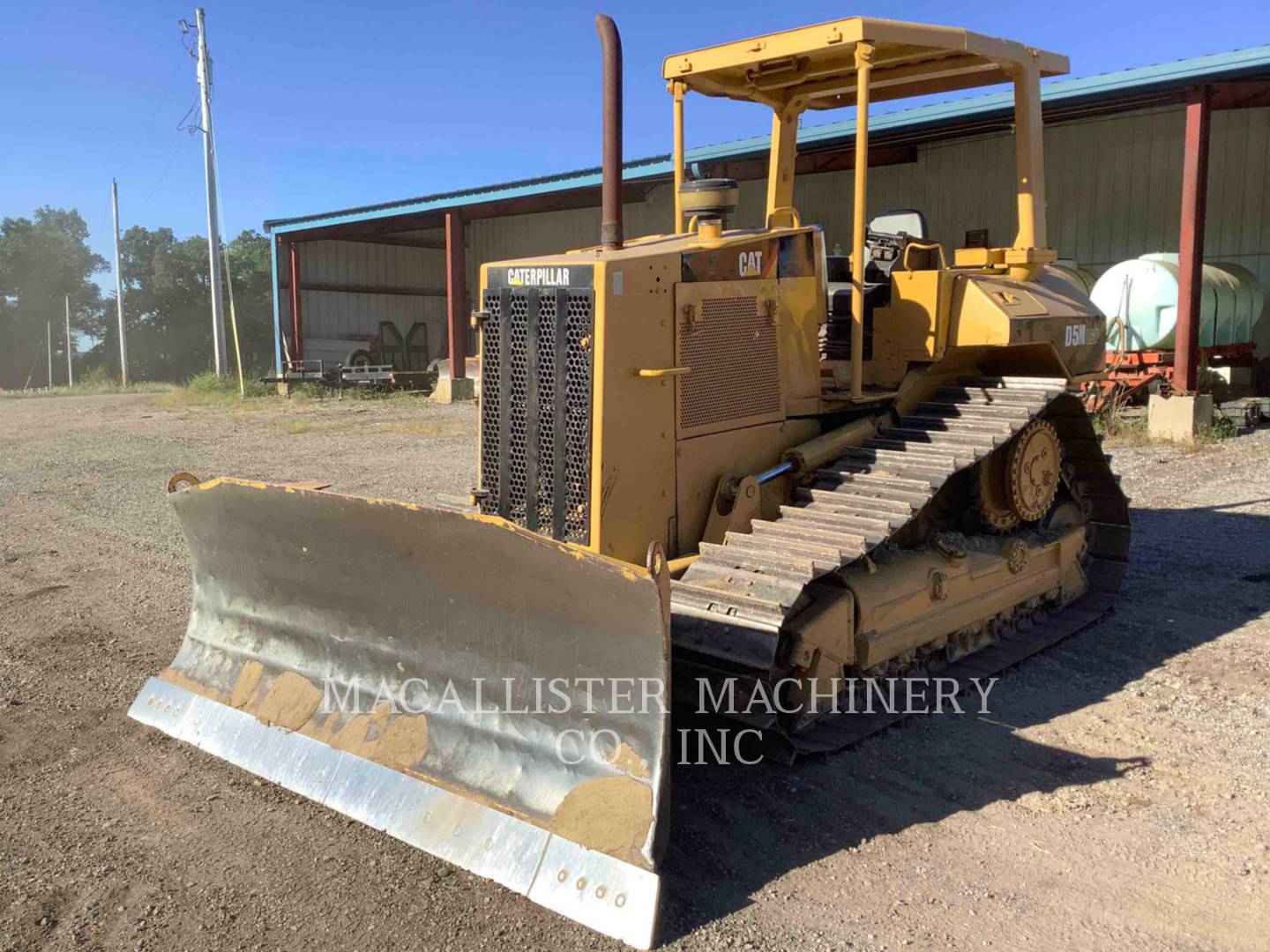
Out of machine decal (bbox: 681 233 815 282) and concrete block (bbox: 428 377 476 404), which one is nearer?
machine decal (bbox: 681 233 815 282)

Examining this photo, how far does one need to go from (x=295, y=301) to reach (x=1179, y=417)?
78.3ft

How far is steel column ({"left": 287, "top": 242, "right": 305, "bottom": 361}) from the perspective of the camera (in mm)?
29484

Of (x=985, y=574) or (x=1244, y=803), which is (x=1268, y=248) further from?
(x=1244, y=803)

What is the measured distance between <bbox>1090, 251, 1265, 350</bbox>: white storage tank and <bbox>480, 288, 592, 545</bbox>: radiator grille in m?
11.9

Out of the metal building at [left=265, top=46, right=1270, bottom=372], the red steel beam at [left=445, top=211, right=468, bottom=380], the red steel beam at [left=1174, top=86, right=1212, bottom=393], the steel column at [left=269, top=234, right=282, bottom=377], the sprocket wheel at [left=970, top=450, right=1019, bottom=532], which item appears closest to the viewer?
the sprocket wheel at [left=970, top=450, right=1019, bottom=532]

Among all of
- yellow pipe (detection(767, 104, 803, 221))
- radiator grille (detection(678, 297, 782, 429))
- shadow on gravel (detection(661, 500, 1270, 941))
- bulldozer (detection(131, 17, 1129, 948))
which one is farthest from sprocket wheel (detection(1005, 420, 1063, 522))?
yellow pipe (detection(767, 104, 803, 221))

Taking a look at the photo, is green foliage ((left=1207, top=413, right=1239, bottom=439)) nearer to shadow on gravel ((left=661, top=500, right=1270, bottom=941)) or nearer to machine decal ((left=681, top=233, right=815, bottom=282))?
shadow on gravel ((left=661, top=500, right=1270, bottom=941))

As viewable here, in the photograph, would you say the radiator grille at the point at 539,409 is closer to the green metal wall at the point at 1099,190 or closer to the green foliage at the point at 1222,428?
the green foliage at the point at 1222,428

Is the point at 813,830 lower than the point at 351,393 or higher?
lower

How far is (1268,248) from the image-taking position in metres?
16.6

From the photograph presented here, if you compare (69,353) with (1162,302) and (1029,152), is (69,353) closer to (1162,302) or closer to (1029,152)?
(1162,302)

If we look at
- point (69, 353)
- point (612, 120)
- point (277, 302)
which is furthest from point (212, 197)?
point (612, 120)

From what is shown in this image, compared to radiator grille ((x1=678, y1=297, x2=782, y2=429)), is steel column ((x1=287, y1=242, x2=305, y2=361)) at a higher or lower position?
higher

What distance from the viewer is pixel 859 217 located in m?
4.81
